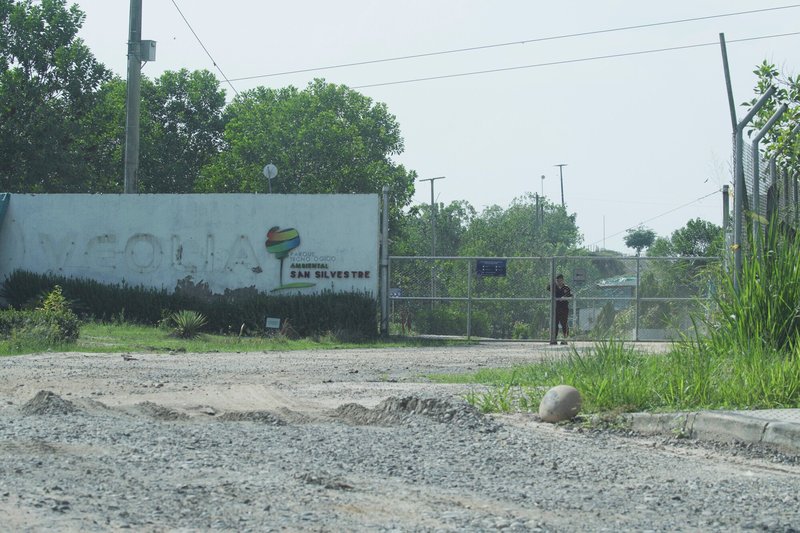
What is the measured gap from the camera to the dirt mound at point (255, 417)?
9664mm

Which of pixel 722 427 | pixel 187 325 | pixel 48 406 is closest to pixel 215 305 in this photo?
pixel 187 325

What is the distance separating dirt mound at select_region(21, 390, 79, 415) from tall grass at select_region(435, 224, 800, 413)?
161 inches

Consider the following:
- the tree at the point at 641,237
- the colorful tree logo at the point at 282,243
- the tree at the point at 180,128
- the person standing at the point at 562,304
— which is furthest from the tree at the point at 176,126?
the tree at the point at 641,237

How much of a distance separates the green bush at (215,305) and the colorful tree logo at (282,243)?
0.47 metres

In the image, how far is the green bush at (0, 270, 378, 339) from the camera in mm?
25344

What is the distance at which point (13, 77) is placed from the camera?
39.9 metres

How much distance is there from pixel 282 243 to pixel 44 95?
19687 mm

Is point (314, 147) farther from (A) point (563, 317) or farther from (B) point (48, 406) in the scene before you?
(B) point (48, 406)

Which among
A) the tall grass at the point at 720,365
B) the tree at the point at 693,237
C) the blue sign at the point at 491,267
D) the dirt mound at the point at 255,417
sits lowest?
the dirt mound at the point at 255,417

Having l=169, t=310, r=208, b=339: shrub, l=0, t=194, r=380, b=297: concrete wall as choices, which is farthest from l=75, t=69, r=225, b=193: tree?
l=169, t=310, r=208, b=339: shrub

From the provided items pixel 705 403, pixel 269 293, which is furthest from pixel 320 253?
pixel 705 403

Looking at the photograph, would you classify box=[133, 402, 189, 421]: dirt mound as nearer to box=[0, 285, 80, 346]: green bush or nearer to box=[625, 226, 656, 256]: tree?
box=[0, 285, 80, 346]: green bush

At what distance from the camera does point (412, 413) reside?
400 inches

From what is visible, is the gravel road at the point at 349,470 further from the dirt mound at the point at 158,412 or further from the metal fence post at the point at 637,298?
the metal fence post at the point at 637,298
